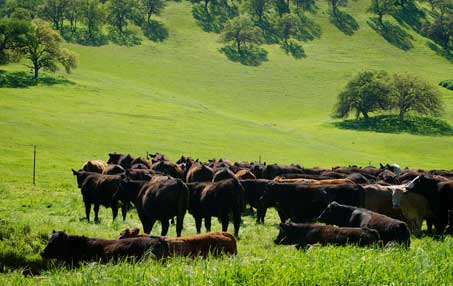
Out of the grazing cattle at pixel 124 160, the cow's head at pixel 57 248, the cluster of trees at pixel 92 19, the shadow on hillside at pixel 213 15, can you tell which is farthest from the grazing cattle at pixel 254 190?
the shadow on hillside at pixel 213 15

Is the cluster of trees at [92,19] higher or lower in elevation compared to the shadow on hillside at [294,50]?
higher

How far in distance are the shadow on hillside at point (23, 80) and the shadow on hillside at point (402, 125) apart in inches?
1570

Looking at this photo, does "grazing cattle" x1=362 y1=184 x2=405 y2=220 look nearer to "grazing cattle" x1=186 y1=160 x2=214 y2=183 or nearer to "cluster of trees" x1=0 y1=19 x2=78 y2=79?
"grazing cattle" x1=186 y1=160 x2=214 y2=183

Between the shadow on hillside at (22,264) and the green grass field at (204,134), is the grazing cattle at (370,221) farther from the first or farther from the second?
the shadow on hillside at (22,264)

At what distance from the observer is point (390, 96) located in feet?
267

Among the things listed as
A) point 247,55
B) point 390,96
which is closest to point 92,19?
point 247,55

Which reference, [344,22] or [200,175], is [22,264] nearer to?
[200,175]

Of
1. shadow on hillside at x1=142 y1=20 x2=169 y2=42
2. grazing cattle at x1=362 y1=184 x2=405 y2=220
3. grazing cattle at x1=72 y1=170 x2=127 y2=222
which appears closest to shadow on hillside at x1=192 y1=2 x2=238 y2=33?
shadow on hillside at x1=142 y1=20 x2=169 y2=42

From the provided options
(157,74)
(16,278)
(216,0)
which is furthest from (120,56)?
(16,278)

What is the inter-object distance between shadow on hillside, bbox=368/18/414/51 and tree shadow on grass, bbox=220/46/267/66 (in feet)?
106

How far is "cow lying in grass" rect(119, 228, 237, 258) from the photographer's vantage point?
10.7 meters

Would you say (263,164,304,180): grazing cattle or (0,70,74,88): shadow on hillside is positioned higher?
(0,70,74,88): shadow on hillside

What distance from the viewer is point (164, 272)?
7.98 metres

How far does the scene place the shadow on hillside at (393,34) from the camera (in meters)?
132
